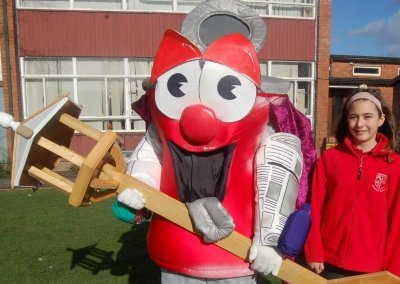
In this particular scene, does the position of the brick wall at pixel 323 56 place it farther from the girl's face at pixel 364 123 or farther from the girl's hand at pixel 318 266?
the girl's hand at pixel 318 266

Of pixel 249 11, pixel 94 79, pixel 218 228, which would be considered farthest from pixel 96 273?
pixel 94 79

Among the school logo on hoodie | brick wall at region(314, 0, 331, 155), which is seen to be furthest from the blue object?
brick wall at region(314, 0, 331, 155)

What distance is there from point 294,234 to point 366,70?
16.1 meters

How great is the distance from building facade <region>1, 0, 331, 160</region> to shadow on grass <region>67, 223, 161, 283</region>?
18.7ft

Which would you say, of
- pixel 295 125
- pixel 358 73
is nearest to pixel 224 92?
pixel 295 125

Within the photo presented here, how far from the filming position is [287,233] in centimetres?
174

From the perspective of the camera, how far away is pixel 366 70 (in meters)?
16.3

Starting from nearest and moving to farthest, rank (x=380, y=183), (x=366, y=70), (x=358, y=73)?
(x=380, y=183) < (x=358, y=73) < (x=366, y=70)

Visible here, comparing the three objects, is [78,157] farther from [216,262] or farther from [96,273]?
[96,273]

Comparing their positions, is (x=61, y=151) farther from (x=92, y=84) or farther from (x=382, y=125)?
(x=92, y=84)

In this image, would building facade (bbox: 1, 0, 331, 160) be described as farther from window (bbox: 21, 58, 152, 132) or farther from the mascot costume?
the mascot costume

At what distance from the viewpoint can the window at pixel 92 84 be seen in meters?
9.82

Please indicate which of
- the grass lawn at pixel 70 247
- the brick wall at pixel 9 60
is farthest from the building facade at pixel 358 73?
the grass lawn at pixel 70 247

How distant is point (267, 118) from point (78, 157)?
892mm
